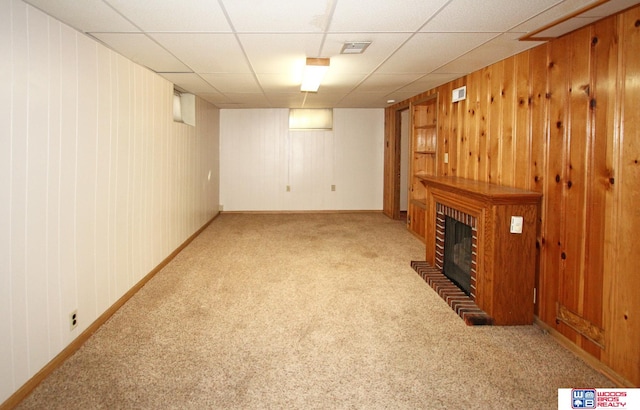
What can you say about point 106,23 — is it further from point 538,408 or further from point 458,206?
point 538,408

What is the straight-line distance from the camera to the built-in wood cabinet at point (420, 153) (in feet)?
20.2

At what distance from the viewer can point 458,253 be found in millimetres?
3855

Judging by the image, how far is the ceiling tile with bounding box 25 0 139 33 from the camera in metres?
2.26

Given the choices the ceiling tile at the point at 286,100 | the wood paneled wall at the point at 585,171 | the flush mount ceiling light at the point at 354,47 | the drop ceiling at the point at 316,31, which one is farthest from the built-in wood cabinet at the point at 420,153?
the flush mount ceiling light at the point at 354,47

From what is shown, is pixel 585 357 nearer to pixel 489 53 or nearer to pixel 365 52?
pixel 489 53

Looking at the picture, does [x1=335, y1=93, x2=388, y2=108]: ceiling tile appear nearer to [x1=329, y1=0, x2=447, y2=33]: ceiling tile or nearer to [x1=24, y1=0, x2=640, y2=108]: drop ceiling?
[x1=24, y1=0, x2=640, y2=108]: drop ceiling

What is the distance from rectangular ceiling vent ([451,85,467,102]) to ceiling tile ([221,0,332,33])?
228 cm

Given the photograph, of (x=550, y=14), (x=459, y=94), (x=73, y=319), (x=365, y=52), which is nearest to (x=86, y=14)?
(x=73, y=319)

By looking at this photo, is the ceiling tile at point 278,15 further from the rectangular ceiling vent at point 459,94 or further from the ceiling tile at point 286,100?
the ceiling tile at point 286,100

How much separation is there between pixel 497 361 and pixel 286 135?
21.7ft

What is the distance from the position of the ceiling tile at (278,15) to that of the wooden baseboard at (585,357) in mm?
2604

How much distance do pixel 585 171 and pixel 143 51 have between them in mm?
3364

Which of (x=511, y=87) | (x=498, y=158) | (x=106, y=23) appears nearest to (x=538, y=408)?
(x=498, y=158)

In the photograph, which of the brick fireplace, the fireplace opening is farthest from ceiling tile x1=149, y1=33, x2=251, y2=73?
the fireplace opening
